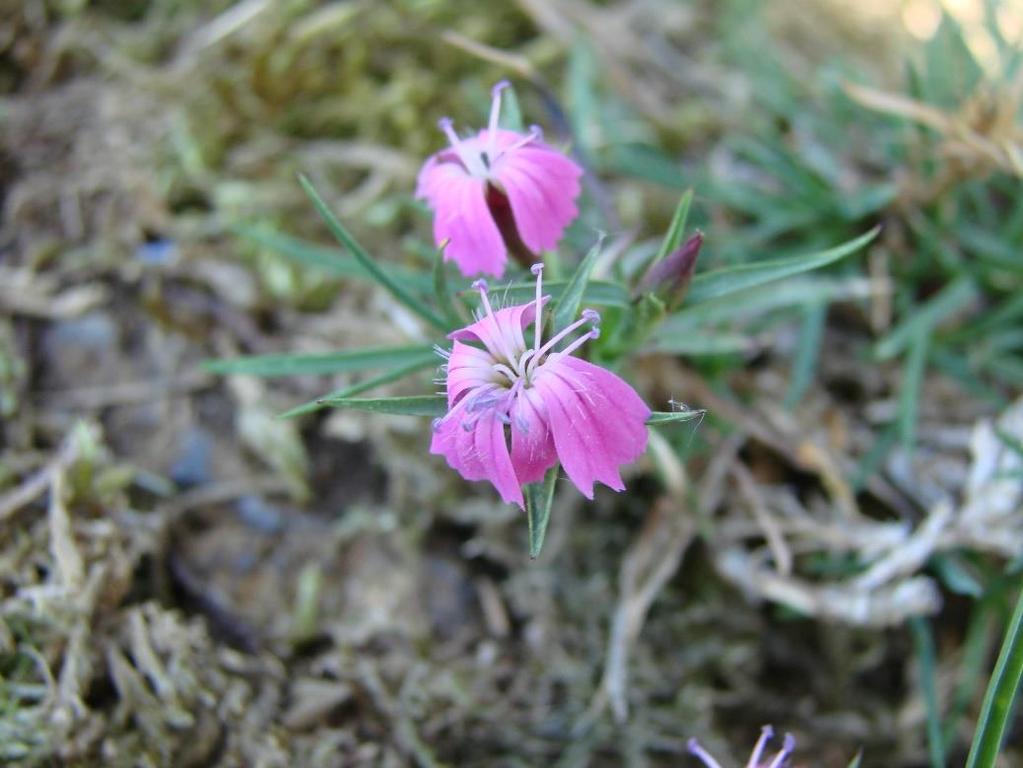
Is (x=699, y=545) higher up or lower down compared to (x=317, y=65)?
lower down

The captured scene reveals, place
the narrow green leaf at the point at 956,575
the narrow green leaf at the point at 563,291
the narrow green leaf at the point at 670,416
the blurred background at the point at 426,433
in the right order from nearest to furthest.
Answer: the narrow green leaf at the point at 670,416
the narrow green leaf at the point at 563,291
the blurred background at the point at 426,433
the narrow green leaf at the point at 956,575

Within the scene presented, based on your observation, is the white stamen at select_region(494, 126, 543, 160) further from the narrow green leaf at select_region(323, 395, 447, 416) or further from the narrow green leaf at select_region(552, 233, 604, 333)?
the narrow green leaf at select_region(323, 395, 447, 416)

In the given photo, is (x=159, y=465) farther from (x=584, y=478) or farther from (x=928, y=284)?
(x=928, y=284)

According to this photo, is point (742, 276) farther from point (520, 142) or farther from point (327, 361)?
point (327, 361)

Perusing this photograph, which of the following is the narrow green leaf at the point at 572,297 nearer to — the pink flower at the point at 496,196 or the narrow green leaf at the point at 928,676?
the pink flower at the point at 496,196

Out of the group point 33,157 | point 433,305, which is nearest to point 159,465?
point 433,305

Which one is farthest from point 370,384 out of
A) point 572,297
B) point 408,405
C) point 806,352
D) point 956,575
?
point 956,575

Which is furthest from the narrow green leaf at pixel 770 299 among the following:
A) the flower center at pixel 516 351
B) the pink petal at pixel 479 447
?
the pink petal at pixel 479 447
